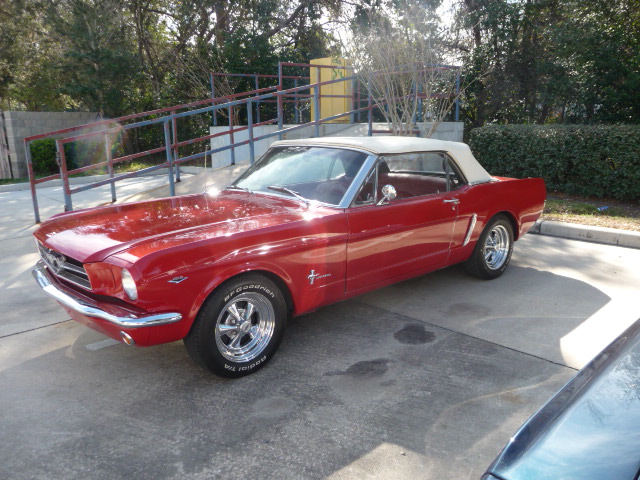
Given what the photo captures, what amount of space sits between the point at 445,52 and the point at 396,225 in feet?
30.5

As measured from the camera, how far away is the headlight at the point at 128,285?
3061mm

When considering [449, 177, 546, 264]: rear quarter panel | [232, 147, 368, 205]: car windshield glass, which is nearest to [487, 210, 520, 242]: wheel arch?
[449, 177, 546, 264]: rear quarter panel

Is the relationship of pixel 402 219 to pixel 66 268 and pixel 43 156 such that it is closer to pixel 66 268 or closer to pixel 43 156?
pixel 66 268

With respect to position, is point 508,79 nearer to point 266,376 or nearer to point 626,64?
point 626,64

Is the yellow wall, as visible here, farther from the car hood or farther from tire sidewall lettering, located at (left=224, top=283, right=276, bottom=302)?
tire sidewall lettering, located at (left=224, top=283, right=276, bottom=302)

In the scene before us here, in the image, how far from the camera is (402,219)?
4402 mm

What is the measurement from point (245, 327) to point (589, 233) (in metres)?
5.63

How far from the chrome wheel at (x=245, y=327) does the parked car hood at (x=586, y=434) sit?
6.65 feet

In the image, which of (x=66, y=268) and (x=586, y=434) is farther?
(x=66, y=268)

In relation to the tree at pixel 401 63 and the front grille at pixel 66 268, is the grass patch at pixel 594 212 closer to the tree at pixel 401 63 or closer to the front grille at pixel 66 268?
the tree at pixel 401 63

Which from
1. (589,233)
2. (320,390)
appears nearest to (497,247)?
(589,233)

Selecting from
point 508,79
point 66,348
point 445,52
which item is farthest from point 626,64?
point 66,348

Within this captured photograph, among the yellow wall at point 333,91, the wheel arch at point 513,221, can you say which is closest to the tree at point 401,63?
the yellow wall at point 333,91

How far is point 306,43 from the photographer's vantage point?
57.4 feet
